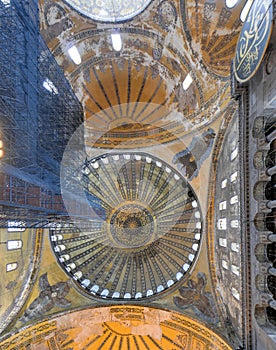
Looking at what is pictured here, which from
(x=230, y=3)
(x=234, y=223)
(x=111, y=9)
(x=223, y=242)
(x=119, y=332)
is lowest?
(x=119, y=332)

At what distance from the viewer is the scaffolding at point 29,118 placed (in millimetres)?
9680

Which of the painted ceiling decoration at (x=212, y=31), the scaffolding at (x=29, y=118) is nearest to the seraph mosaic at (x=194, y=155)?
the painted ceiling decoration at (x=212, y=31)

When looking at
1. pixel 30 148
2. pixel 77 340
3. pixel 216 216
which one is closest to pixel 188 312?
pixel 216 216

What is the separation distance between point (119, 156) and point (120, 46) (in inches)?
267

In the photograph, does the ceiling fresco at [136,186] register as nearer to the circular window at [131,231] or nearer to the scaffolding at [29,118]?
the circular window at [131,231]

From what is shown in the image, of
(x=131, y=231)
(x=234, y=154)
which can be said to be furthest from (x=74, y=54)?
(x=131, y=231)

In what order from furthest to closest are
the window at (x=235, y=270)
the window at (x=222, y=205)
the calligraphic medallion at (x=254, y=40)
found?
1. the window at (x=222, y=205)
2. the window at (x=235, y=270)
3. the calligraphic medallion at (x=254, y=40)

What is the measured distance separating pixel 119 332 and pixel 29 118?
43.1 feet

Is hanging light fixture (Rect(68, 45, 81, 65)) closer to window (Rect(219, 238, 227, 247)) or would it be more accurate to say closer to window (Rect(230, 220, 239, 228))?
window (Rect(230, 220, 239, 228))

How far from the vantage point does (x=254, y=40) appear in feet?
26.4

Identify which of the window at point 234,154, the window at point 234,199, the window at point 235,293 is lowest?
the window at point 235,293

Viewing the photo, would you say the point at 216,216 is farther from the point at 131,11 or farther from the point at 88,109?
the point at 131,11

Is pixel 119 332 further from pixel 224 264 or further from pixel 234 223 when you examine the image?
pixel 234 223

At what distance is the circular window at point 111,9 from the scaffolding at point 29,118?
2899 millimetres
